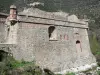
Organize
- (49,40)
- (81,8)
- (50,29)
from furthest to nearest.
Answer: (81,8), (50,29), (49,40)

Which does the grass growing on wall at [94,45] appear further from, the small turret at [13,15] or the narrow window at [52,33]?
the small turret at [13,15]

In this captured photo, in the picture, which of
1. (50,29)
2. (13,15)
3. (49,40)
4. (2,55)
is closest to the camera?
(2,55)

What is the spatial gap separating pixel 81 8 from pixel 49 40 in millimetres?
22745

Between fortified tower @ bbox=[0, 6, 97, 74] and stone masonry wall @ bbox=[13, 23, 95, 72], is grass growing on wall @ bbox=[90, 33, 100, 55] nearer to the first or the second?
fortified tower @ bbox=[0, 6, 97, 74]

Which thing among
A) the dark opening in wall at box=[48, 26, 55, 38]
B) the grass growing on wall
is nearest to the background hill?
the grass growing on wall

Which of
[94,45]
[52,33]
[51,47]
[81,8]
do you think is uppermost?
[81,8]

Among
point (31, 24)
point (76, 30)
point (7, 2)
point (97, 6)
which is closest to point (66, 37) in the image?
point (76, 30)

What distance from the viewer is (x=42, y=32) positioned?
49.8ft

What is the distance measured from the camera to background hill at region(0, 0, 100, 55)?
26.3m

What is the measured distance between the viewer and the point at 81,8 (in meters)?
36.5

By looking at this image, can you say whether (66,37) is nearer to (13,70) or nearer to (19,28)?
(19,28)

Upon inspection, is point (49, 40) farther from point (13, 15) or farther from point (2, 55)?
point (2, 55)

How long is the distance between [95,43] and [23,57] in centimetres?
1461

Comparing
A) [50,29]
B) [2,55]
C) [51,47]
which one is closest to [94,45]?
[50,29]
